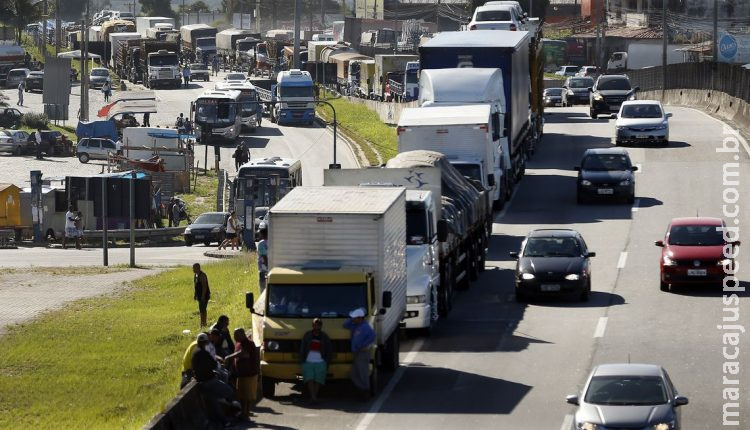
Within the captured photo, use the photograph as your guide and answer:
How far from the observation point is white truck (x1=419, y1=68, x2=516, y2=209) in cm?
4516

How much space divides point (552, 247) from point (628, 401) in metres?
14.0

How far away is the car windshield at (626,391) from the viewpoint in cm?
1920

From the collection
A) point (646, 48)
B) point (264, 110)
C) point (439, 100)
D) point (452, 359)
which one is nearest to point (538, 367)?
point (452, 359)

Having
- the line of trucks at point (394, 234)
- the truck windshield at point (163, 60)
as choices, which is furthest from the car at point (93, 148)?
the line of trucks at point (394, 234)

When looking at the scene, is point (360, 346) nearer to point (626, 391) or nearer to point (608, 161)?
→ point (626, 391)

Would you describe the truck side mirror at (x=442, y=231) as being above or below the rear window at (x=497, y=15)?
below

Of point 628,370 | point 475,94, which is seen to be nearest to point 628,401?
point 628,370

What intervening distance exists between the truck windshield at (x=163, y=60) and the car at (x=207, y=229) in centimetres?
6697

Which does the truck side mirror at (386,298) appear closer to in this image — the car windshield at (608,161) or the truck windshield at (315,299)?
the truck windshield at (315,299)

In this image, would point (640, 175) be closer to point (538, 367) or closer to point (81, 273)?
point (81, 273)

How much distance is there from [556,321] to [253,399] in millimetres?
9541

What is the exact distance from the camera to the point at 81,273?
45469 mm

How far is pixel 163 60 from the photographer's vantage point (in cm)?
12225

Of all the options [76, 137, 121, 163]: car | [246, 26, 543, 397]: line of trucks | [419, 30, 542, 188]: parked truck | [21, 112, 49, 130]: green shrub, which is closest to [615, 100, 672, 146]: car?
[419, 30, 542, 188]: parked truck
